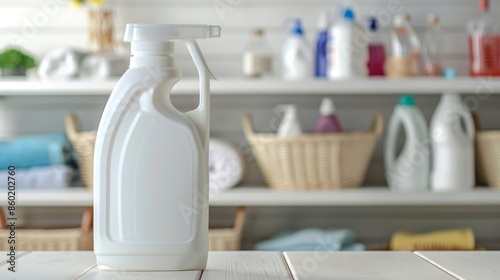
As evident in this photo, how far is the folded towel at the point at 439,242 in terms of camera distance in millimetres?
2250

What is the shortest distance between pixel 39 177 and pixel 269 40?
873 mm

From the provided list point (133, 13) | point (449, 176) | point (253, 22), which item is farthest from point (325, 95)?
point (133, 13)

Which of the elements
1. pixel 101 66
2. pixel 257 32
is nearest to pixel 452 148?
pixel 257 32

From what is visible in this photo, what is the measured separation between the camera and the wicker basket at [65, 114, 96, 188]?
2.24 m

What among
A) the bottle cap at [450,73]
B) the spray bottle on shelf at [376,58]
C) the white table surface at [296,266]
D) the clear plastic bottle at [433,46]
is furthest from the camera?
the clear plastic bottle at [433,46]

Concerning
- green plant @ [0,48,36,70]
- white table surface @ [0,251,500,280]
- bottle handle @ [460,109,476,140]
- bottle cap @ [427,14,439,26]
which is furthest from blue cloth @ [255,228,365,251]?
white table surface @ [0,251,500,280]

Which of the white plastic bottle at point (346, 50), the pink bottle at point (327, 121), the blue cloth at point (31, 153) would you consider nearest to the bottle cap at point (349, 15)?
the white plastic bottle at point (346, 50)

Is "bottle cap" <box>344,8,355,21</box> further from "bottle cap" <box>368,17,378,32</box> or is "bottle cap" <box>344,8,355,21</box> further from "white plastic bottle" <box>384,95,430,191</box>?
"white plastic bottle" <box>384,95,430,191</box>

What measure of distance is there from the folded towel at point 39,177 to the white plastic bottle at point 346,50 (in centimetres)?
87

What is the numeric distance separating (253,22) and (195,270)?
178 cm

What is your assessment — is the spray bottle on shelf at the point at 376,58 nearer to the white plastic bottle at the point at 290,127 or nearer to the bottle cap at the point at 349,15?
the bottle cap at the point at 349,15

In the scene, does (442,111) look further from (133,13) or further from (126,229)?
(126,229)

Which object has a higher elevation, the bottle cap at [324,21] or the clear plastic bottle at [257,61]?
the bottle cap at [324,21]

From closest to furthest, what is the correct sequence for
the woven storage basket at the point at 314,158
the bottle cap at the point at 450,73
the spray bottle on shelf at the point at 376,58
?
the woven storage basket at the point at 314,158, the bottle cap at the point at 450,73, the spray bottle on shelf at the point at 376,58
